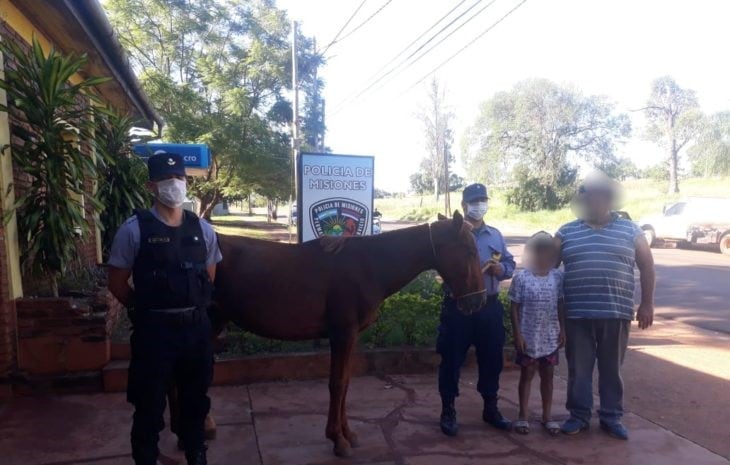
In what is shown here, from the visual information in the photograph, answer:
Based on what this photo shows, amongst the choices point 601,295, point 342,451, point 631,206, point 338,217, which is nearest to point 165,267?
point 342,451

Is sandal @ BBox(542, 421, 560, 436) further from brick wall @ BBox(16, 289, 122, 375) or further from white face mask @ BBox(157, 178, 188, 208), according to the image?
brick wall @ BBox(16, 289, 122, 375)

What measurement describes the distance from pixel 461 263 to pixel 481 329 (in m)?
0.71

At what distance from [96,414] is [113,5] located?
23085 millimetres

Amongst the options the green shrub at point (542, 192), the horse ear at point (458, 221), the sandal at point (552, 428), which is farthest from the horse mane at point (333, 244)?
the green shrub at point (542, 192)

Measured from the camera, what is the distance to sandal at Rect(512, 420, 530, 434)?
4262mm

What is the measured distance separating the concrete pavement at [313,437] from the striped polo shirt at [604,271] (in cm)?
101

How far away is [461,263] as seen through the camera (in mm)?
3900

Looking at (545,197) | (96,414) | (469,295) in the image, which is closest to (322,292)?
(469,295)

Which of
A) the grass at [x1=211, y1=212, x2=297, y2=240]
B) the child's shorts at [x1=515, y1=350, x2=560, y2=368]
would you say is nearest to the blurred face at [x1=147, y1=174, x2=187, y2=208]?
the child's shorts at [x1=515, y1=350, x2=560, y2=368]

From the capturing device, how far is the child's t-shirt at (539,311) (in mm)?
4277

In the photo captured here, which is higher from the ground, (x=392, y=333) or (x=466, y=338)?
(x=466, y=338)

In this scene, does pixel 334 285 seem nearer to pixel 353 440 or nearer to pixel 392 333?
pixel 353 440

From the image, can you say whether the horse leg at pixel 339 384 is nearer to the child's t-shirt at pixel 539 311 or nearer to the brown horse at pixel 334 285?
the brown horse at pixel 334 285

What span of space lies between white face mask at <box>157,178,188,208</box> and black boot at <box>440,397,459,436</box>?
8.45ft
